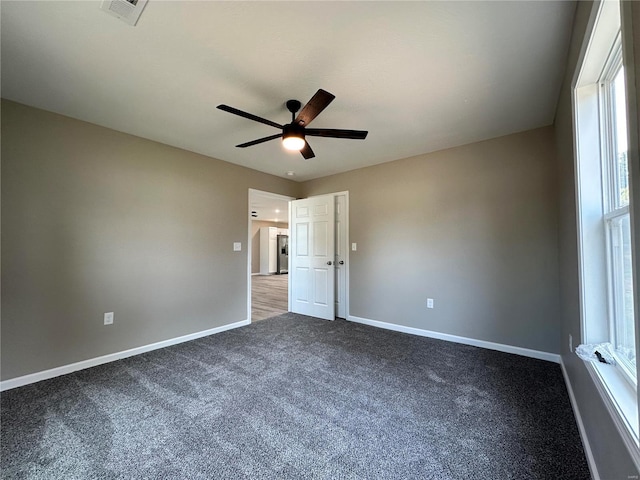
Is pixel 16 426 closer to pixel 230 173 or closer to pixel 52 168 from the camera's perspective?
pixel 52 168

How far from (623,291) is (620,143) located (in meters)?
0.76

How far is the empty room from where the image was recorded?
1385 mm

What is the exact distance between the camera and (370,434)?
162 cm

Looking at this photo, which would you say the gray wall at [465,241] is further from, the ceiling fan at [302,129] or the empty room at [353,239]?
the ceiling fan at [302,129]

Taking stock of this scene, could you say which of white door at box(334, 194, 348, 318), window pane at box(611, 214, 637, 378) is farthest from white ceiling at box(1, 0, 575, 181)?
white door at box(334, 194, 348, 318)

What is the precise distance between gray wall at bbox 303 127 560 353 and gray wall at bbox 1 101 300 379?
86.6 inches

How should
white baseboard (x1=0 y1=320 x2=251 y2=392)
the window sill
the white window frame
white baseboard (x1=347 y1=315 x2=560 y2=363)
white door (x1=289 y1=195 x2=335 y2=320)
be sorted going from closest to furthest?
the window sill
the white window frame
white baseboard (x1=0 y1=320 x2=251 y2=392)
white baseboard (x1=347 y1=315 x2=560 y2=363)
white door (x1=289 y1=195 x2=335 y2=320)

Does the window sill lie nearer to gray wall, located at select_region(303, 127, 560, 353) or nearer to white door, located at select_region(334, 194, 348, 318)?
gray wall, located at select_region(303, 127, 560, 353)

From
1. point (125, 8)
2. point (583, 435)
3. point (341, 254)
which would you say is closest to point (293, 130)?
point (125, 8)

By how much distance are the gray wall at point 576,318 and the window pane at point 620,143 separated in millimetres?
286

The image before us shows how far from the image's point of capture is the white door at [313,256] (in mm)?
4266

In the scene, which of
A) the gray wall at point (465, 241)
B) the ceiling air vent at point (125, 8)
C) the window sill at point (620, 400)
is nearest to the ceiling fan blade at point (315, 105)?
the ceiling air vent at point (125, 8)

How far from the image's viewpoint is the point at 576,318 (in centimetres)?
177

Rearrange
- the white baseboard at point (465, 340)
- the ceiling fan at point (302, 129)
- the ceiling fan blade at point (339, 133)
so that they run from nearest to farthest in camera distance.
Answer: the ceiling fan at point (302, 129), the ceiling fan blade at point (339, 133), the white baseboard at point (465, 340)
